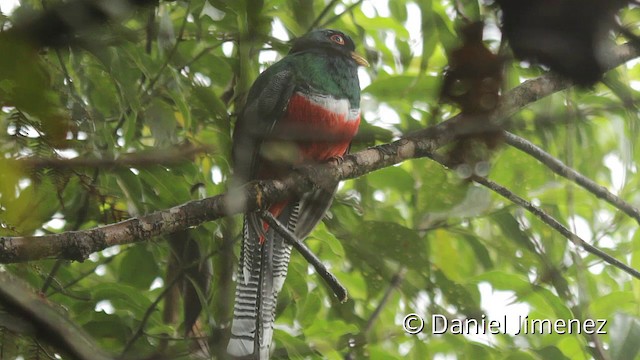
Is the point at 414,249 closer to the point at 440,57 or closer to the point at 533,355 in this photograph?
the point at 533,355

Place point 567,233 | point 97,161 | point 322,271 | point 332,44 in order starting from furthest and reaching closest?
point 332,44, point 567,233, point 322,271, point 97,161

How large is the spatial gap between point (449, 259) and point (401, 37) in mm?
756

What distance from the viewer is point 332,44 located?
3.62 meters

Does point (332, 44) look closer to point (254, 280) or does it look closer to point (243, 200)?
point (254, 280)

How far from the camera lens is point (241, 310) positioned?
3.15 m

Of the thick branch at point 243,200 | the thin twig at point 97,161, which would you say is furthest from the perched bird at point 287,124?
the thin twig at point 97,161

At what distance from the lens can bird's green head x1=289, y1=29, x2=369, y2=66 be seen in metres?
3.60

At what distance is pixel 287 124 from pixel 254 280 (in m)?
0.75

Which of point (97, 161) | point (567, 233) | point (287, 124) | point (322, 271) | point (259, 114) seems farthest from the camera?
point (259, 114)

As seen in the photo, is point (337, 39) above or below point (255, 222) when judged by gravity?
above

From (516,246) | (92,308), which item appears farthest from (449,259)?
(92,308)

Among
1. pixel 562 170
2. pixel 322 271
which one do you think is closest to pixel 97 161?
pixel 322 271

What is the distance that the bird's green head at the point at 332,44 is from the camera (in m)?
3.60

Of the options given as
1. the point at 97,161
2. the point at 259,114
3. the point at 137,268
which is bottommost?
the point at 97,161
